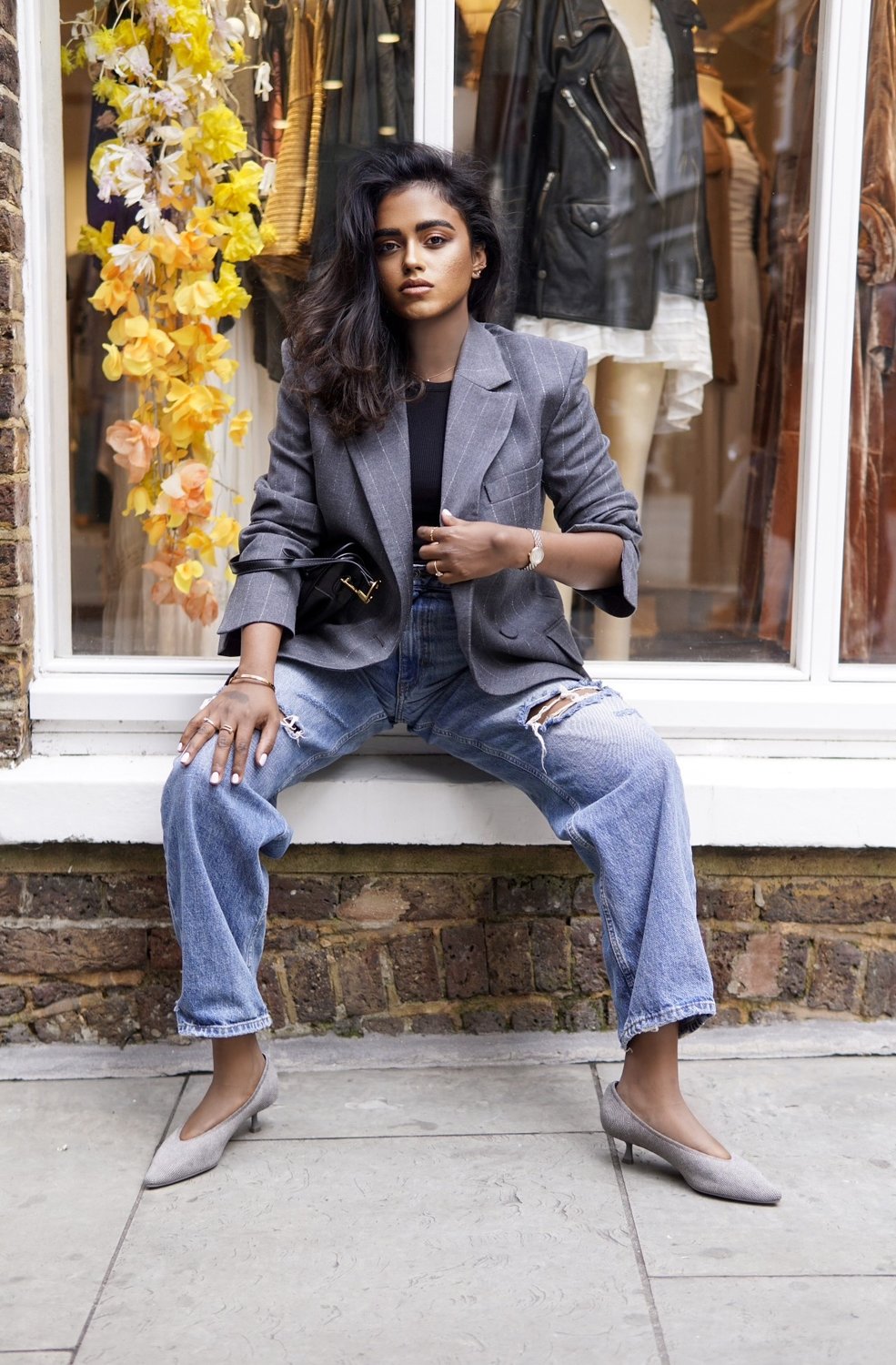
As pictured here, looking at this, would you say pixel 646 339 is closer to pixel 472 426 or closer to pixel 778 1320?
pixel 472 426

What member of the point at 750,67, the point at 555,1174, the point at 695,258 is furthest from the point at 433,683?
the point at 750,67

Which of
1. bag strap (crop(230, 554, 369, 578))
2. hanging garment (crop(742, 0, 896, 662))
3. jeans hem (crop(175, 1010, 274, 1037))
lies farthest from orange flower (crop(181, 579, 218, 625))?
hanging garment (crop(742, 0, 896, 662))

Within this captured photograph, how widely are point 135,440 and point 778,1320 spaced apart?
227 centimetres

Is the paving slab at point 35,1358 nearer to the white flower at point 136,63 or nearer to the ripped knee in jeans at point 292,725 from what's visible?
the ripped knee in jeans at point 292,725

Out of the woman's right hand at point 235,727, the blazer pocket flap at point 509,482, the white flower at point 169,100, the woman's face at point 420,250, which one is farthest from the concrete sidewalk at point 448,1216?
the white flower at point 169,100

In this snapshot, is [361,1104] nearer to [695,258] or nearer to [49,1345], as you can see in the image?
[49,1345]

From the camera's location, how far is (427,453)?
110 inches

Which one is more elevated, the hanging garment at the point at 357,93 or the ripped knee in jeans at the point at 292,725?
the hanging garment at the point at 357,93

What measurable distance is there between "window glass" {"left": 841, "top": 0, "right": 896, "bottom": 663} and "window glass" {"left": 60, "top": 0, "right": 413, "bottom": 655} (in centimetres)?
110

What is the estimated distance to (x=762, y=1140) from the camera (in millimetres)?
2604

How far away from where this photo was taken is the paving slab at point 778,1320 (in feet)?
6.50

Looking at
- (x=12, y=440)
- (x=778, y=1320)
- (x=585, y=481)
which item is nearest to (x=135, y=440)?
(x=12, y=440)

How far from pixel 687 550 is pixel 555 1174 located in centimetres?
187

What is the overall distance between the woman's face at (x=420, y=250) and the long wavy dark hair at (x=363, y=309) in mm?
24
